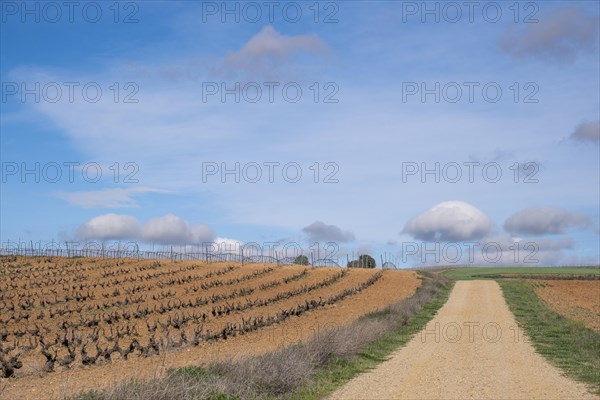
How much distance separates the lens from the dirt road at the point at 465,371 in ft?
48.9

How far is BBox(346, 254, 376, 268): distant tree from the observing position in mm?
97225

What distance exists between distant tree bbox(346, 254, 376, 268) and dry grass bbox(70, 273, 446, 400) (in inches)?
2923

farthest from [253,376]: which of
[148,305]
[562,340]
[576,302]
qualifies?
[576,302]

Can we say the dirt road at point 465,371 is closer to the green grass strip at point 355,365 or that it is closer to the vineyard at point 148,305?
the green grass strip at point 355,365

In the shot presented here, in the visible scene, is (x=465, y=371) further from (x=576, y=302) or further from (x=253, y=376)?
(x=576, y=302)

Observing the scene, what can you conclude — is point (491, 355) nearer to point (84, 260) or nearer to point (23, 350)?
point (23, 350)

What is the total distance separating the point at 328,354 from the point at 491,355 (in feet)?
19.0

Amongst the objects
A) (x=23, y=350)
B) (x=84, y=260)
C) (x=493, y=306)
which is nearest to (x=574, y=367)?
(x=23, y=350)

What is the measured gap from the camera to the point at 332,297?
153 ft

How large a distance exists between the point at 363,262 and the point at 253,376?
90825mm

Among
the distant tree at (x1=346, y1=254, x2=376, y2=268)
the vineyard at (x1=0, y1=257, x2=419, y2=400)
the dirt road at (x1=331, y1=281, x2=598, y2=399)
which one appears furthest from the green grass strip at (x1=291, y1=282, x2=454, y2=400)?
the distant tree at (x1=346, y1=254, x2=376, y2=268)

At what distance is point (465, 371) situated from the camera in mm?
18203

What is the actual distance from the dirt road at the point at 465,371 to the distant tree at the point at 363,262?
65143 mm

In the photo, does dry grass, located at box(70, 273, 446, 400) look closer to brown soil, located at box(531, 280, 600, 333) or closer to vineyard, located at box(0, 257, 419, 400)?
vineyard, located at box(0, 257, 419, 400)
